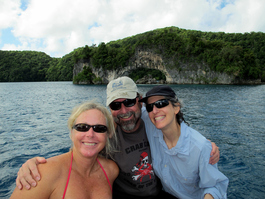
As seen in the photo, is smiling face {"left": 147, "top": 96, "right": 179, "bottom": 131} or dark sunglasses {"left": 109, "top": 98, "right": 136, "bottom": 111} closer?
→ smiling face {"left": 147, "top": 96, "right": 179, "bottom": 131}

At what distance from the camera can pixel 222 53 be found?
56.7 m

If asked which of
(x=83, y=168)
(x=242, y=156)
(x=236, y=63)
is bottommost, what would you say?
(x=242, y=156)

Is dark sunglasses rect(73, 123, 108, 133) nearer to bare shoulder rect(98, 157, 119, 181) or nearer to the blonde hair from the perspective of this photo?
the blonde hair

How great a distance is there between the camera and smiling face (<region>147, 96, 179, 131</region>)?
7.46 feet

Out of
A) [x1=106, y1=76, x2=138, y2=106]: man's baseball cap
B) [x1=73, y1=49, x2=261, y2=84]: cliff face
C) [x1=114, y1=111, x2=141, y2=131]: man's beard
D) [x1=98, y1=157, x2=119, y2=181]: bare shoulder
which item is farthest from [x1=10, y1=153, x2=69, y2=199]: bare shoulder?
[x1=73, y1=49, x2=261, y2=84]: cliff face

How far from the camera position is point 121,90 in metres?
2.81

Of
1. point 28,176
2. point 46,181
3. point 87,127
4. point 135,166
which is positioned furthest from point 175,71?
point 28,176

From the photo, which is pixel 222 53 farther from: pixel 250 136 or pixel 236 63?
pixel 250 136

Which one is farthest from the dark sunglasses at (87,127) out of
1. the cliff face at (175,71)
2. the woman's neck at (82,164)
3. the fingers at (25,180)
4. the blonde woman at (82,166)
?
the cliff face at (175,71)

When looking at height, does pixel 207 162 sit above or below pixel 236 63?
below

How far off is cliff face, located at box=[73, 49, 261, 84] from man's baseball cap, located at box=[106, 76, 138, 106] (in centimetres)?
6105

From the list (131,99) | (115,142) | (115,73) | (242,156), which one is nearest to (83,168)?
(115,142)

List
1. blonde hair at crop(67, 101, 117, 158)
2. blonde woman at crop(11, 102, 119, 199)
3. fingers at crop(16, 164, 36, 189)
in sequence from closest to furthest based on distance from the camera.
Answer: fingers at crop(16, 164, 36, 189) < blonde woman at crop(11, 102, 119, 199) < blonde hair at crop(67, 101, 117, 158)

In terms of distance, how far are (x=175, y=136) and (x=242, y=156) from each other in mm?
5313
